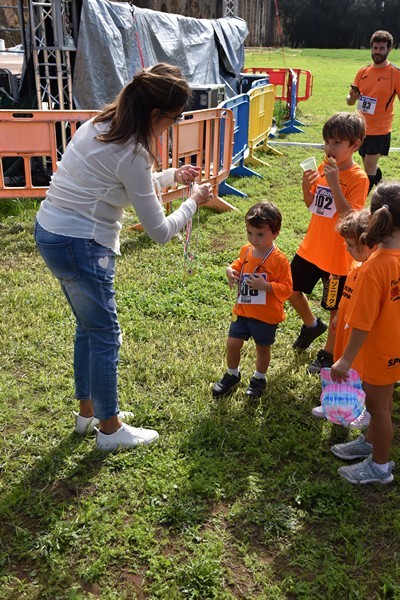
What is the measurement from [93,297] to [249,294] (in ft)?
3.67

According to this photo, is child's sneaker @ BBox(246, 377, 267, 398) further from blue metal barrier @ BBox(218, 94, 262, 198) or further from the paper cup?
blue metal barrier @ BBox(218, 94, 262, 198)

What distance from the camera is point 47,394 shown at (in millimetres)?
3568

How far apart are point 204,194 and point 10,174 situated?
6352mm

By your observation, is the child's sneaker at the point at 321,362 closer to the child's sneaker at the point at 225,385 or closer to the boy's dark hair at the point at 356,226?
the child's sneaker at the point at 225,385

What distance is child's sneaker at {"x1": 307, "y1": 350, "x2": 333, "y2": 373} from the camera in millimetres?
3922

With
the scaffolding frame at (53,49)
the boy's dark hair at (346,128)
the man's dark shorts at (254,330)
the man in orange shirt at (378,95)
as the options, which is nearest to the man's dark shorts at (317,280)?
the man's dark shorts at (254,330)

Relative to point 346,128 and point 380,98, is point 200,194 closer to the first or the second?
point 346,128

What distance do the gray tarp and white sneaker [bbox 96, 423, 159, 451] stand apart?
7.43m

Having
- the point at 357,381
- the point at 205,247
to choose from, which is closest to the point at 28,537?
the point at 357,381

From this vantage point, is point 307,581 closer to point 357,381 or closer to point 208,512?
point 208,512

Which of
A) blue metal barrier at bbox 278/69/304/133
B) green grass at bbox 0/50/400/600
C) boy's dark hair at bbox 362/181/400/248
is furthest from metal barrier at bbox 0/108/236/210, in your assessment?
blue metal barrier at bbox 278/69/304/133

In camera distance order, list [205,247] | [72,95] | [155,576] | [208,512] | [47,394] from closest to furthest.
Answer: [155,576], [208,512], [47,394], [205,247], [72,95]

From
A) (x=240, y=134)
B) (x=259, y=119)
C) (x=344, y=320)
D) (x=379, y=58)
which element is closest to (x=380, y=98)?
(x=379, y=58)

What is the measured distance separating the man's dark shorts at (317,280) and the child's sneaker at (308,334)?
376 millimetres
